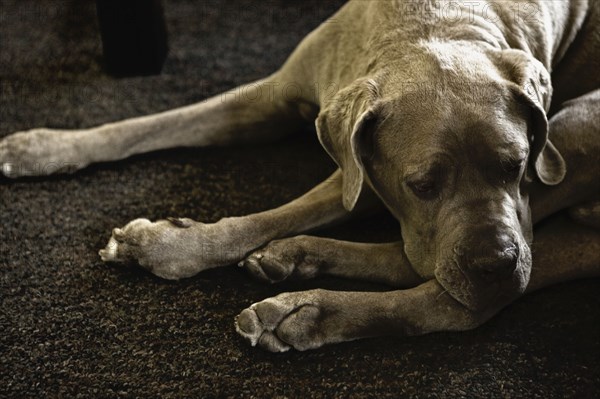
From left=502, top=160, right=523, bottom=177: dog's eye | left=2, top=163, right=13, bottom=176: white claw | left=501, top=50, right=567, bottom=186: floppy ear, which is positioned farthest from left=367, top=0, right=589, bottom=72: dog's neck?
left=2, top=163, right=13, bottom=176: white claw

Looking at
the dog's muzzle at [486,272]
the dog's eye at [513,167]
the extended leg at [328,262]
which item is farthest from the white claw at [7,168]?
the dog's eye at [513,167]

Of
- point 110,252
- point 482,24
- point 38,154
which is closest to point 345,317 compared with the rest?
A: point 110,252

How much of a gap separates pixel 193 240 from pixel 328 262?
36 centimetres

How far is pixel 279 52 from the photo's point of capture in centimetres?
340

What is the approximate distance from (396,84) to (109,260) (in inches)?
35.3

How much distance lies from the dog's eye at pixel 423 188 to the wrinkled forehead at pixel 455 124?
0.05 meters

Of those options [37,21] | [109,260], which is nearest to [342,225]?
[109,260]

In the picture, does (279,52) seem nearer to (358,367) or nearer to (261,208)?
(261,208)

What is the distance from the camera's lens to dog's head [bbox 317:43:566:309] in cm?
194

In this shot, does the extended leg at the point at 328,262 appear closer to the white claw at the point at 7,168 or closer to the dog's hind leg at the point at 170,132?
the dog's hind leg at the point at 170,132

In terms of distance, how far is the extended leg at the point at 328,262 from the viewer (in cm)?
215

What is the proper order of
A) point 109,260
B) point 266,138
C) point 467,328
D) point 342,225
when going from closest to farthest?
1. point 467,328
2. point 109,260
3. point 342,225
4. point 266,138

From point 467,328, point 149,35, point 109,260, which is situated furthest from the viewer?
point 149,35

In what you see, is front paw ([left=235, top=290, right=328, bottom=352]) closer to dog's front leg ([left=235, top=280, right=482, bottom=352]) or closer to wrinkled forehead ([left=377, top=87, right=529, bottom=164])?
dog's front leg ([left=235, top=280, right=482, bottom=352])
